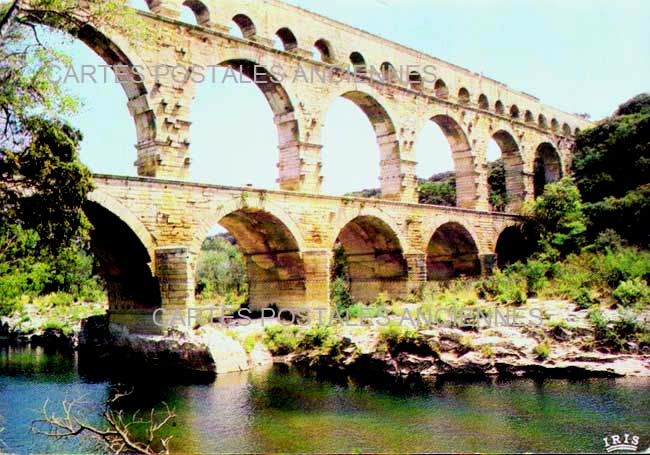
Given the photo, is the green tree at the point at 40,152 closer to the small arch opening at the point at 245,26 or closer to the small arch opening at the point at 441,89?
the small arch opening at the point at 245,26

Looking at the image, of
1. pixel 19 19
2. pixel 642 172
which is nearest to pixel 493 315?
pixel 19 19

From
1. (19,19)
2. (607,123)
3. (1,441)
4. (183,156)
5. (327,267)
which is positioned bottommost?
(1,441)

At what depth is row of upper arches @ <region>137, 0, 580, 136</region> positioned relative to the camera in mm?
21625

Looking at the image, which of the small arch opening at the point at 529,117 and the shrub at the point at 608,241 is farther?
the small arch opening at the point at 529,117

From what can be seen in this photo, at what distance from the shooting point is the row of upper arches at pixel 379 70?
21.6 metres

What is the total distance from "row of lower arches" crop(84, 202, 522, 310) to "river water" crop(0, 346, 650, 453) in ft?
10.7

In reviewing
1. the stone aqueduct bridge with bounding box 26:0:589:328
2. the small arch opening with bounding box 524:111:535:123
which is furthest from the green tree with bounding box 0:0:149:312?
the small arch opening with bounding box 524:111:535:123

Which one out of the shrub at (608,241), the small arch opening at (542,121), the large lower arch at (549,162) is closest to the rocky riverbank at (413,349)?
the shrub at (608,241)

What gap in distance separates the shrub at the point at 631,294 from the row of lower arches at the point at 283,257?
8769 millimetres

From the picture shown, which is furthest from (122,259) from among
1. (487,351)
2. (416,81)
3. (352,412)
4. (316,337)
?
(416,81)

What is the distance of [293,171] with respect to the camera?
73.0ft

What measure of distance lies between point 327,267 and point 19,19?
38.7 feet

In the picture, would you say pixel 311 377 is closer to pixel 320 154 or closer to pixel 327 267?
pixel 327 267

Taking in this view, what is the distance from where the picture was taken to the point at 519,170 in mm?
33500
